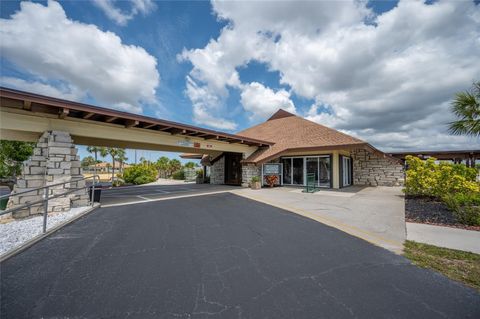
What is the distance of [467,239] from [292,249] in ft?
13.2

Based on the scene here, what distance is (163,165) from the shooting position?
32.5 metres

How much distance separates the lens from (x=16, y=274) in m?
2.92

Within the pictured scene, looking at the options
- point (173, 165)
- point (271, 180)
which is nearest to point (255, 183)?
point (271, 180)

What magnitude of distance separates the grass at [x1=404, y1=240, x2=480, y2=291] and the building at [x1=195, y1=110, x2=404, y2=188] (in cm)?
884

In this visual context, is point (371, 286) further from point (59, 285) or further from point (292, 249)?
point (59, 285)

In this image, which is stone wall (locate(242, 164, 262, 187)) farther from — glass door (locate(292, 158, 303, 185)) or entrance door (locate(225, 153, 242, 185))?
glass door (locate(292, 158, 303, 185))

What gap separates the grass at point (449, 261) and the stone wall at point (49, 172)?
960cm

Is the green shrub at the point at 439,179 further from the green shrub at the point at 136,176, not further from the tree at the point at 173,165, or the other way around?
the tree at the point at 173,165

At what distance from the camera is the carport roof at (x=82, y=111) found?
5.71m

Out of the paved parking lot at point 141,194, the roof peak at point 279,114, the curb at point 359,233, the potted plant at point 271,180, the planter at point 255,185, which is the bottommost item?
the paved parking lot at point 141,194

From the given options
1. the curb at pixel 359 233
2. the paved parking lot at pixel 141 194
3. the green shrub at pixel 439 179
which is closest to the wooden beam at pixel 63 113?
the paved parking lot at pixel 141 194

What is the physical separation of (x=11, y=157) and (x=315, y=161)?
65.3 ft

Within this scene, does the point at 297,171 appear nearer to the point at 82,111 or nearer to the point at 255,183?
the point at 255,183

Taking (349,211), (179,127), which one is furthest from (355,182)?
(179,127)
